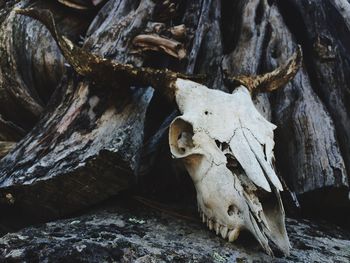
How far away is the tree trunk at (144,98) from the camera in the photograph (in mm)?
1683

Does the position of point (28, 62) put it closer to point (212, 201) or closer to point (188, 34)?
point (188, 34)

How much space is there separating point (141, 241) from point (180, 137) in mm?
466

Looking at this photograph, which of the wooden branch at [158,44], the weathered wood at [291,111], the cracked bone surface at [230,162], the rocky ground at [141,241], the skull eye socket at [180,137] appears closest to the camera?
the rocky ground at [141,241]

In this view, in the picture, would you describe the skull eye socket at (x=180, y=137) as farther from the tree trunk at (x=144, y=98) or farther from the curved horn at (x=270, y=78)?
the curved horn at (x=270, y=78)

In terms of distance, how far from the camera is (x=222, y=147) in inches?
59.8

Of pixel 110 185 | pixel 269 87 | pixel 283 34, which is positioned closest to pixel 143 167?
pixel 110 185

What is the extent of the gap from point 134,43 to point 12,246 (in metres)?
1.59

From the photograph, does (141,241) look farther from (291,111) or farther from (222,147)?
(291,111)

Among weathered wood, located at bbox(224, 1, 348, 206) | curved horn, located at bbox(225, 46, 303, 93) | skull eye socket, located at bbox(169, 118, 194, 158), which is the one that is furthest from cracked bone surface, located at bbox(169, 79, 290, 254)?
weathered wood, located at bbox(224, 1, 348, 206)

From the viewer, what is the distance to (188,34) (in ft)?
9.02

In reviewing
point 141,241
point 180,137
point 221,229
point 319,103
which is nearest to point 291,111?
point 319,103

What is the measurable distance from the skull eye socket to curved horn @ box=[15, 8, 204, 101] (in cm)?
26

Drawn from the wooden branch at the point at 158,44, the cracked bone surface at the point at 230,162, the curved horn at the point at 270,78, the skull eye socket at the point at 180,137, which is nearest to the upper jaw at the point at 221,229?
the cracked bone surface at the point at 230,162

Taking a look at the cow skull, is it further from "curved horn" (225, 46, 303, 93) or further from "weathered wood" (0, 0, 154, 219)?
"weathered wood" (0, 0, 154, 219)
